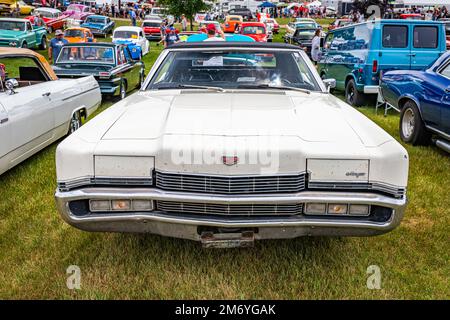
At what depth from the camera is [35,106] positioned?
512 centimetres

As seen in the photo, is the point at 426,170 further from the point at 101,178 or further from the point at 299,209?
the point at 101,178

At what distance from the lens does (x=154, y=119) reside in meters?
3.15

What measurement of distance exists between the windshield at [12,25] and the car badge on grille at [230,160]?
1963 centimetres

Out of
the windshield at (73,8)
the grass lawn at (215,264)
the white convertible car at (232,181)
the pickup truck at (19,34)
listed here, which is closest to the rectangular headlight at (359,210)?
the white convertible car at (232,181)

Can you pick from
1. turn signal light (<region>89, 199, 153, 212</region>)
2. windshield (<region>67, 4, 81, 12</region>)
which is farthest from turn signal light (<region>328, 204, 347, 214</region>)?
windshield (<region>67, 4, 81, 12</region>)

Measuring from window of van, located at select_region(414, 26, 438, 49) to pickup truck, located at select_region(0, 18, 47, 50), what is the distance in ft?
Answer: 49.6

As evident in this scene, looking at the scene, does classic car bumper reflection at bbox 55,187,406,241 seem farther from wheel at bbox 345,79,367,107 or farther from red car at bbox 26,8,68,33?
red car at bbox 26,8,68,33

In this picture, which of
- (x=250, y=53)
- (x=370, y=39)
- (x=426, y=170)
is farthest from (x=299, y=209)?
(x=370, y=39)

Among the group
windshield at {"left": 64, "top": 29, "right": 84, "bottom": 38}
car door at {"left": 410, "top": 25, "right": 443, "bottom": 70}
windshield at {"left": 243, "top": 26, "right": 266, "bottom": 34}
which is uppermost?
windshield at {"left": 243, "top": 26, "right": 266, "bottom": 34}

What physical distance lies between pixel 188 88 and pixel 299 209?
1800 mm

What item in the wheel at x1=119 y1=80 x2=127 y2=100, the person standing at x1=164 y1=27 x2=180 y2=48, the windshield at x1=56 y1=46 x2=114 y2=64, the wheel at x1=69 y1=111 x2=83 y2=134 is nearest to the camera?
the wheel at x1=69 y1=111 x2=83 y2=134

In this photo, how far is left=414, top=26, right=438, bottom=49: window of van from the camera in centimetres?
884

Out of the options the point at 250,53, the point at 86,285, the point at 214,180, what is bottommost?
the point at 86,285

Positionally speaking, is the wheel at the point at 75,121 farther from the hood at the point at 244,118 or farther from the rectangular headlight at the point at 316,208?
the rectangular headlight at the point at 316,208
